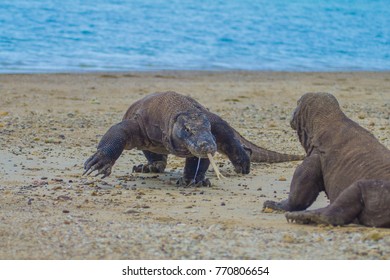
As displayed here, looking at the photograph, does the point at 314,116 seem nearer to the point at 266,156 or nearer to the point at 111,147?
the point at 111,147

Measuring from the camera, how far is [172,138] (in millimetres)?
9562

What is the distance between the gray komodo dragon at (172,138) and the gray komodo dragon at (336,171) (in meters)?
1.37

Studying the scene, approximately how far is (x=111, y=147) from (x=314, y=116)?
260cm

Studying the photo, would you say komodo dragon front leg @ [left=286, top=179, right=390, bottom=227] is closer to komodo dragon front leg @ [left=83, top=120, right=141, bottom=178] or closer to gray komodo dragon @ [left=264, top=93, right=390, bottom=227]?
gray komodo dragon @ [left=264, top=93, right=390, bottom=227]

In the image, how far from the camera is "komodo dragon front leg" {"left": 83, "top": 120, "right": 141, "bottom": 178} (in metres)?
9.70

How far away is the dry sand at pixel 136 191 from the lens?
6.14 meters

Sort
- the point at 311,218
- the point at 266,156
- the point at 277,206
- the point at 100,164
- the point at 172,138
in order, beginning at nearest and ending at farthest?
the point at 311,218, the point at 277,206, the point at 172,138, the point at 100,164, the point at 266,156

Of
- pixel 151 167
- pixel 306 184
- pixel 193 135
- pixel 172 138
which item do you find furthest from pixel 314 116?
pixel 151 167

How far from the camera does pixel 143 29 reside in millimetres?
37906

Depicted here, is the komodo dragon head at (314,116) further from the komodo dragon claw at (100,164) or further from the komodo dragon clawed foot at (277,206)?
the komodo dragon claw at (100,164)

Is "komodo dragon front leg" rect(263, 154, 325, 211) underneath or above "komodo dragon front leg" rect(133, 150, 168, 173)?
above

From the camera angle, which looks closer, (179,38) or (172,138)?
(172,138)

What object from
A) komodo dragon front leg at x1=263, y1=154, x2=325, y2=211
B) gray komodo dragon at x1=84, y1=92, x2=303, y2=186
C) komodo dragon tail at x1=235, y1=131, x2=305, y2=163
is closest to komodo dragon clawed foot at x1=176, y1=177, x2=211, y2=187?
gray komodo dragon at x1=84, y1=92, x2=303, y2=186

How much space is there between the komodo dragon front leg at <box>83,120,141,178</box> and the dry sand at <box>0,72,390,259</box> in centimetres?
17
